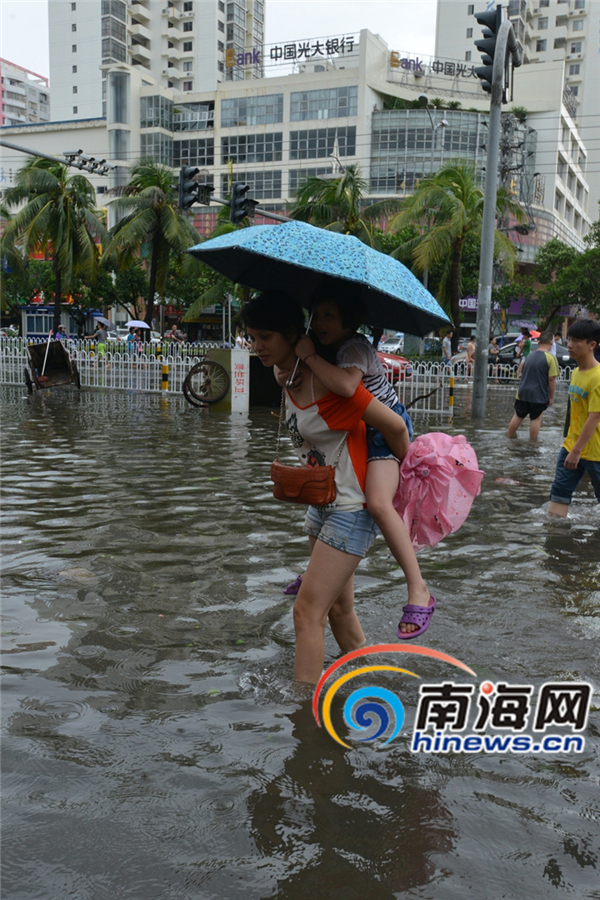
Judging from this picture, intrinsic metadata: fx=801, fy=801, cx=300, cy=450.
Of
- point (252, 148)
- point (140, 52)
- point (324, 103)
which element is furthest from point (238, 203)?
point (140, 52)

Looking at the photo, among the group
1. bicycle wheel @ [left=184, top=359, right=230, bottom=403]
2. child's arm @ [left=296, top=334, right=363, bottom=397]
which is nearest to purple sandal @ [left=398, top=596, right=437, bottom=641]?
child's arm @ [left=296, top=334, right=363, bottom=397]

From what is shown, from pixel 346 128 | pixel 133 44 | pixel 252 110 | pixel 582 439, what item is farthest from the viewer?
pixel 133 44

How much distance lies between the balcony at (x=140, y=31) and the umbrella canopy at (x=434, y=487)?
105280 millimetres

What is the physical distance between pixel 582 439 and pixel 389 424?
148 inches

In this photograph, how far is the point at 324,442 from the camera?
10.5 feet

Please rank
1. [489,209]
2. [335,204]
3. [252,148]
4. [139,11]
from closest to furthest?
[489,209]
[335,204]
[252,148]
[139,11]

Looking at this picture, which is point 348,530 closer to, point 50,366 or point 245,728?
point 245,728

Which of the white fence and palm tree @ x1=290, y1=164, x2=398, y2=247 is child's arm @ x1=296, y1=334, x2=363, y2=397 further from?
palm tree @ x1=290, y1=164, x2=398, y2=247

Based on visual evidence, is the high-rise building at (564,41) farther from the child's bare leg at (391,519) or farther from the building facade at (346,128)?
the child's bare leg at (391,519)

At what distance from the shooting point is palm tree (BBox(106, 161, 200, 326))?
106 ft

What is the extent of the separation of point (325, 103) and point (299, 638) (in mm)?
70255

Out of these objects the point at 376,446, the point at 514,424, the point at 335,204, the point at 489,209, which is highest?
the point at 335,204

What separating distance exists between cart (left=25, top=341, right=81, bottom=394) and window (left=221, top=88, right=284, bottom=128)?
55.8 m

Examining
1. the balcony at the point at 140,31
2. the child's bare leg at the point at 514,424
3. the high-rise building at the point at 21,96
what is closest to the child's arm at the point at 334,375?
the child's bare leg at the point at 514,424
